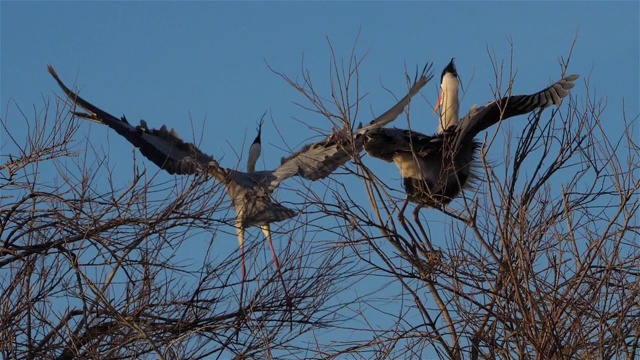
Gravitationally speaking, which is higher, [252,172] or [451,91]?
[252,172]

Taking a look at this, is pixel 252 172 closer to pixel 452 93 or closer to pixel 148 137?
pixel 148 137

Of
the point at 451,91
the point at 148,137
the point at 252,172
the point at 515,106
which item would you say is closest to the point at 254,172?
the point at 252,172

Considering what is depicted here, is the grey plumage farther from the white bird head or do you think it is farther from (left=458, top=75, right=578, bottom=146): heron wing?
(left=458, top=75, right=578, bottom=146): heron wing

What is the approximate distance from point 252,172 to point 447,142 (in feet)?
12.8

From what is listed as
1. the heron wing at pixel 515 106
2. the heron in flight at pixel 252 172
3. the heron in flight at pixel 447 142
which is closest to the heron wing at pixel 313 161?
the heron in flight at pixel 252 172

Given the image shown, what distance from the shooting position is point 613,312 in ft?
16.5

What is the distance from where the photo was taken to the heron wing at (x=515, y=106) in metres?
7.50

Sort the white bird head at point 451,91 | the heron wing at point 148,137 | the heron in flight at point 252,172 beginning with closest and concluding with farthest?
the heron in flight at point 252,172, the white bird head at point 451,91, the heron wing at point 148,137

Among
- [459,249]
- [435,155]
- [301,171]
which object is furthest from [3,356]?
[301,171]

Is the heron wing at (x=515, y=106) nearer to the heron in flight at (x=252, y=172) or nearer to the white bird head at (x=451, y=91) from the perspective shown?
the heron in flight at (x=252, y=172)

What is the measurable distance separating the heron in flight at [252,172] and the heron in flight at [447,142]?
7.6 inches

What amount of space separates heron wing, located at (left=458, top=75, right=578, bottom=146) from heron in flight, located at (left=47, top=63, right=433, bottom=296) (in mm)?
472

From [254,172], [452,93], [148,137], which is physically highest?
[148,137]

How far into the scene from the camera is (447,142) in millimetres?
7359
